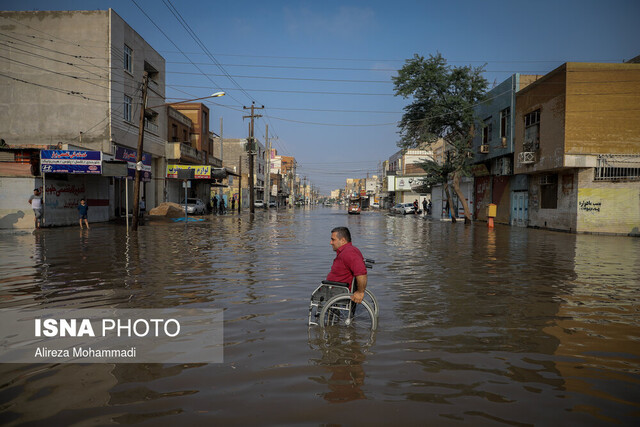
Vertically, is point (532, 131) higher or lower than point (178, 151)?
higher

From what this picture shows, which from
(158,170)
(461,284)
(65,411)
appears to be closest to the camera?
(65,411)

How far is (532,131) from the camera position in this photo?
28781 millimetres

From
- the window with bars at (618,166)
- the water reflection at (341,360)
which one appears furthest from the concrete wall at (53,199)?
the window with bars at (618,166)

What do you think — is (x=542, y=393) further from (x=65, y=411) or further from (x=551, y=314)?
(x=65, y=411)

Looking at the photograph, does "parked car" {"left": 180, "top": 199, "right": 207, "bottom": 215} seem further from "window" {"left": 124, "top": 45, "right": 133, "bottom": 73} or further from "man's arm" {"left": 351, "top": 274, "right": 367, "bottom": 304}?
"man's arm" {"left": 351, "top": 274, "right": 367, "bottom": 304}

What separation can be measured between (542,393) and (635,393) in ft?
2.68

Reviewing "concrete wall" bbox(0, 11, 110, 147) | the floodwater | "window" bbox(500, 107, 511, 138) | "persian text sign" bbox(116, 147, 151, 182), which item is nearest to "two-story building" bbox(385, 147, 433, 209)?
"window" bbox(500, 107, 511, 138)

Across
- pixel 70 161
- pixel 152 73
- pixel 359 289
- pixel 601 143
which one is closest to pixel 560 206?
pixel 601 143

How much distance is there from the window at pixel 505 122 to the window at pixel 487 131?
1.54 meters

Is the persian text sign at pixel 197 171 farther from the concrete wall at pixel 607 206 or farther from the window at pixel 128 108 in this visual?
the concrete wall at pixel 607 206

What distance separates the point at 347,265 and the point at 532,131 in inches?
1089

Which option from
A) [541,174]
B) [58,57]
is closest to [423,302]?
[541,174]

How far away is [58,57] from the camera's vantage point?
28.1 metres

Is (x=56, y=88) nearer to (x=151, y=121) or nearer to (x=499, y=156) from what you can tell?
(x=151, y=121)
